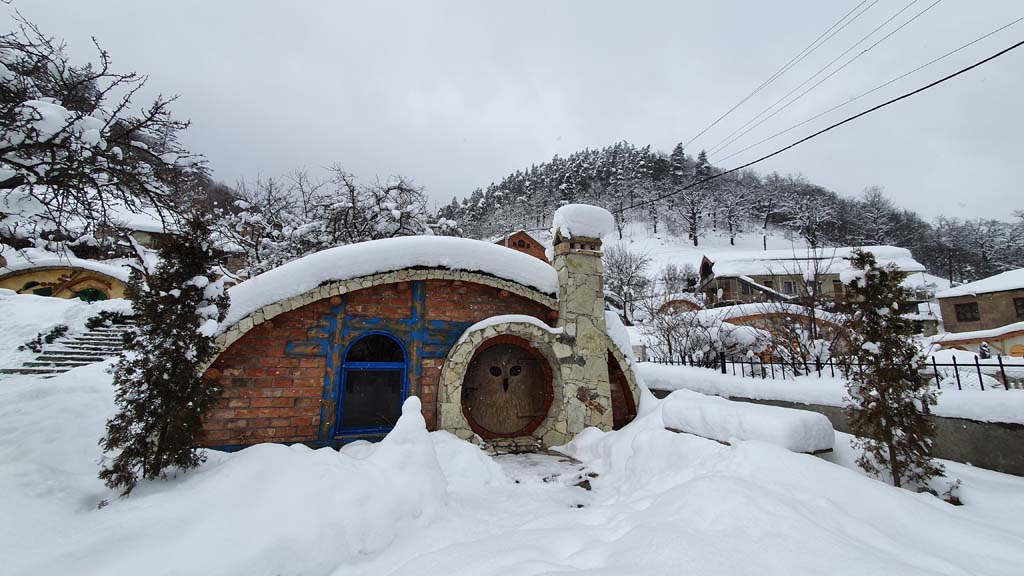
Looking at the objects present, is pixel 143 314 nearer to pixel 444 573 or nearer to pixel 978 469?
pixel 444 573

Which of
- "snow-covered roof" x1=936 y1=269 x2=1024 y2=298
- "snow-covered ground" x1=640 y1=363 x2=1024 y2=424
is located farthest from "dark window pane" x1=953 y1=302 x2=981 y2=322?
"snow-covered ground" x1=640 y1=363 x2=1024 y2=424

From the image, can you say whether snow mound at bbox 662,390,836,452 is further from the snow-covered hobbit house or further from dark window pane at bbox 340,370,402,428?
dark window pane at bbox 340,370,402,428

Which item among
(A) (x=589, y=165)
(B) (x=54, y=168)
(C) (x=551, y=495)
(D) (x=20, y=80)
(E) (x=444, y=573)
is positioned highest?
(A) (x=589, y=165)

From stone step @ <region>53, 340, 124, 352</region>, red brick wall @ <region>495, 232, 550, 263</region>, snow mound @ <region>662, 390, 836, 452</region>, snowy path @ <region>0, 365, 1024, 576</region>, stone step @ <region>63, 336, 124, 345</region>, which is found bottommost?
snowy path @ <region>0, 365, 1024, 576</region>

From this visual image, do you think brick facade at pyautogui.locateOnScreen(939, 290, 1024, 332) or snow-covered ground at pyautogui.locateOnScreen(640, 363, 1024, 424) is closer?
snow-covered ground at pyautogui.locateOnScreen(640, 363, 1024, 424)

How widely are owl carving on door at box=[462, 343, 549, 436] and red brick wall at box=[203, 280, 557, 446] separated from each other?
866 mm

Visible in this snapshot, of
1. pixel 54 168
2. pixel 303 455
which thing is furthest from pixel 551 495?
pixel 54 168

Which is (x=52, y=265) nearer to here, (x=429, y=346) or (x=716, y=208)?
(x=429, y=346)

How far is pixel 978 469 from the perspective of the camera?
179 inches

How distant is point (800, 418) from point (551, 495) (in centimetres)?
298

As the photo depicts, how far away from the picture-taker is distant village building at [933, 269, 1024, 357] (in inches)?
820

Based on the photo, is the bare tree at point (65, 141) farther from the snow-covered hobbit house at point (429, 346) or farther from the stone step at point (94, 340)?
the stone step at point (94, 340)

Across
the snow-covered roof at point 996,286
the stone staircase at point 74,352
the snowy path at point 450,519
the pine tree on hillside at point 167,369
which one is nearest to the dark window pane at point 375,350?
Answer: the snowy path at point 450,519

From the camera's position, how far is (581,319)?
7.39 m
